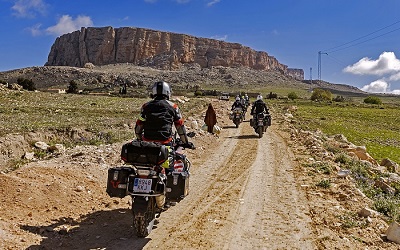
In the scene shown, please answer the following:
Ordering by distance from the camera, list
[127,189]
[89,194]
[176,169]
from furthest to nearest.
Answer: [89,194]
[176,169]
[127,189]

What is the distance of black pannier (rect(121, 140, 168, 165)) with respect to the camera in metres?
5.77

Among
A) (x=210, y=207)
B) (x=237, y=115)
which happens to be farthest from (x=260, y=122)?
(x=210, y=207)

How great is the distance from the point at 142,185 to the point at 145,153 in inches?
20.2

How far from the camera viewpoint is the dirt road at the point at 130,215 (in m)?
6.13

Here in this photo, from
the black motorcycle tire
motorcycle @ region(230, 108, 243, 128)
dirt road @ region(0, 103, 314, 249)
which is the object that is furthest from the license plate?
motorcycle @ region(230, 108, 243, 128)

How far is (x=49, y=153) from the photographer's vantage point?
1342cm

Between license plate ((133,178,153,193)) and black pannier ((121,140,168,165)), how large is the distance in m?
0.29

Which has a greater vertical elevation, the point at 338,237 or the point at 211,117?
→ the point at 211,117

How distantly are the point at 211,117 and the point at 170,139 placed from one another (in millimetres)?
13868

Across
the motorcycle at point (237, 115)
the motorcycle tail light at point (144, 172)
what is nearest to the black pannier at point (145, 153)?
the motorcycle tail light at point (144, 172)

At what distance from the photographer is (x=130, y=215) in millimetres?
7520

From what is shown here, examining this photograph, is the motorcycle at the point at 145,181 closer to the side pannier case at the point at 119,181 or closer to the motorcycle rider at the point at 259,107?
the side pannier case at the point at 119,181

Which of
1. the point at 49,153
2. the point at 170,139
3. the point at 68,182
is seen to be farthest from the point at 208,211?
the point at 49,153

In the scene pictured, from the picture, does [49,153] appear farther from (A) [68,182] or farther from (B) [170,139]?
(B) [170,139]
